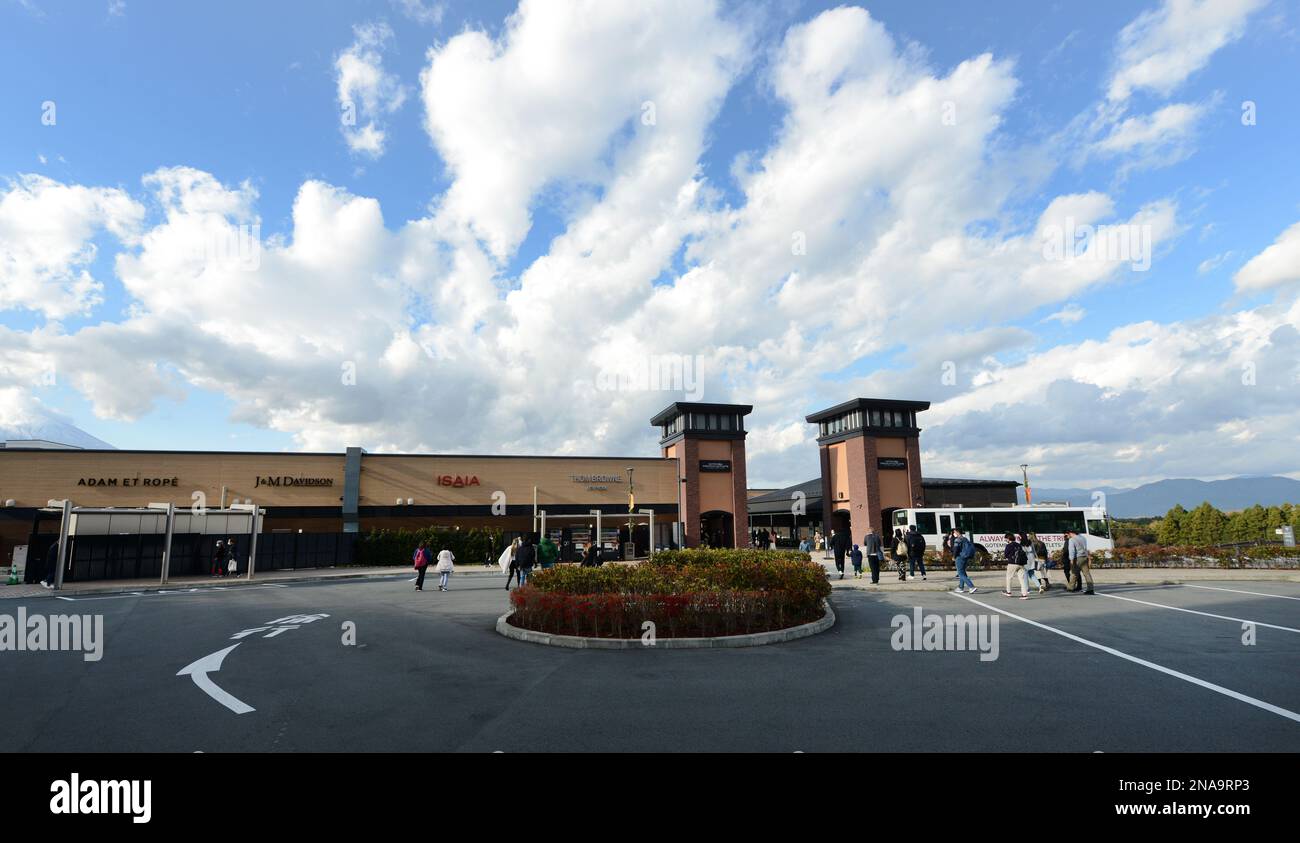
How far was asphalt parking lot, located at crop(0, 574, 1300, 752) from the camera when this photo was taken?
211 inches

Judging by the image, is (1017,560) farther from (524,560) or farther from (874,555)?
(524,560)

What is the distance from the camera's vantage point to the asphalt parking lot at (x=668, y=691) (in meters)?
5.37

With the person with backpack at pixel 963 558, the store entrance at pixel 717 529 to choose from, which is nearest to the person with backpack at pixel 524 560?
the person with backpack at pixel 963 558

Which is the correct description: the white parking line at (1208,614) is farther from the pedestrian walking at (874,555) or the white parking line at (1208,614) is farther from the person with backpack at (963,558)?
the pedestrian walking at (874,555)

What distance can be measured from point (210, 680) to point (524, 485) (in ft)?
111

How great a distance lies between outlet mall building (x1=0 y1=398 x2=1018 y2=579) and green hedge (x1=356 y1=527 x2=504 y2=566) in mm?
1314

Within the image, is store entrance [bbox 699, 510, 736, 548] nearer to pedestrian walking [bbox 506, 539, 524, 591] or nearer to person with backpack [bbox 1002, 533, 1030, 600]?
pedestrian walking [bbox 506, 539, 524, 591]

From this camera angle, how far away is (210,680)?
7723 millimetres

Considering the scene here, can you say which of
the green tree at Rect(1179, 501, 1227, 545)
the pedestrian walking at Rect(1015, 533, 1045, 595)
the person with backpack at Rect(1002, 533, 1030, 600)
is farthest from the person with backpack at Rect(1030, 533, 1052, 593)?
the green tree at Rect(1179, 501, 1227, 545)

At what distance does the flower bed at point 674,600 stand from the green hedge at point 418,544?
2405 cm

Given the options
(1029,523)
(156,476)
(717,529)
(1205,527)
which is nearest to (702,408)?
(717,529)
